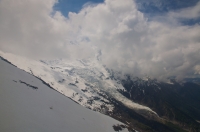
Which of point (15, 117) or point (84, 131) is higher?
point (84, 131)

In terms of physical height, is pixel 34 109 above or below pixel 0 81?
below

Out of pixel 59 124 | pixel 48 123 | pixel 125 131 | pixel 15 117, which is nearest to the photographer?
pixel 15 117

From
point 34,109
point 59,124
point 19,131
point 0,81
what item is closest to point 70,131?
point 59,124

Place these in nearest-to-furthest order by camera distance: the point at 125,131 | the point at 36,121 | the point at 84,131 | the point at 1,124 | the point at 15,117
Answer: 1. the point at 1,124
2. the point at 15,117
3. the point at 36,121
4. the point at 84,131
5. the point at 125,131

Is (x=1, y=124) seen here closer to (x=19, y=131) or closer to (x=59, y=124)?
(x=19, y=131)

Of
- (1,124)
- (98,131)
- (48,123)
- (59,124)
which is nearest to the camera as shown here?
(1,124)

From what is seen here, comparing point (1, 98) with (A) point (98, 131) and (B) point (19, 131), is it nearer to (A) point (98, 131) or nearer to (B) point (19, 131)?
(B) point (19, 131)

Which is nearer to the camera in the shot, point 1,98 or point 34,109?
point 1,98

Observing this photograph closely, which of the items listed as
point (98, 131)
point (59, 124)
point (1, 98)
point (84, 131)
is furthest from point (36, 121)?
point (98, 131)

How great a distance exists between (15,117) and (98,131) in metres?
53.4

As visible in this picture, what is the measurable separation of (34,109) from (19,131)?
2807cm

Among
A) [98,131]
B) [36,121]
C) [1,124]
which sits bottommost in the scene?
[1,124]

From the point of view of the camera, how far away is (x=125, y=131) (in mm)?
144125

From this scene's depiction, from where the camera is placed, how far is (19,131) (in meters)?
57.0
